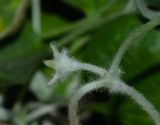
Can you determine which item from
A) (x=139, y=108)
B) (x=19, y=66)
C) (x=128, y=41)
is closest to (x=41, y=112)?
→ (x=19, y=66)

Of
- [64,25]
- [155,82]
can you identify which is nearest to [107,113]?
[155,82]

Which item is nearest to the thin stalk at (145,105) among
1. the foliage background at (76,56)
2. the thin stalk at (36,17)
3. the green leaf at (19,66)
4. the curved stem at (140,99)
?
the curved stem at (140,99)

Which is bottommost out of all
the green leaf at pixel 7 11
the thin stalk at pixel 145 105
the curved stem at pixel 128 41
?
the thin stalk at pixel 145 105

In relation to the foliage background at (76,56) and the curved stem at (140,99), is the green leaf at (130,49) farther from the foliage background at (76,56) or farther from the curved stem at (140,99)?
the curved stem at (140,99)

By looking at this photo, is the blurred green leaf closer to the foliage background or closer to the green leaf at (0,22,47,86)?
the foliage background

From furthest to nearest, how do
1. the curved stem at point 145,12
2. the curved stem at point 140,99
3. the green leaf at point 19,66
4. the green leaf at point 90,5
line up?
the green leaf at point 90,5 → the green leaf at point 19,66 → the curved stem at point 145,12 → the curved stem at point 140,99

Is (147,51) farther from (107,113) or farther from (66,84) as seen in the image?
(66,84)

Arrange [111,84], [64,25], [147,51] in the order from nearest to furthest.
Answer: [111,84] < [147,51] < [64,25]

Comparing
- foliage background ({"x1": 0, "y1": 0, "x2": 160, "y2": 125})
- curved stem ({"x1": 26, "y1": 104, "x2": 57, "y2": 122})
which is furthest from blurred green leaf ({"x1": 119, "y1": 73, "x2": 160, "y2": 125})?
curved stem ({"x1": 26, "y1": 104, "x2": 57, "y2": 122})
